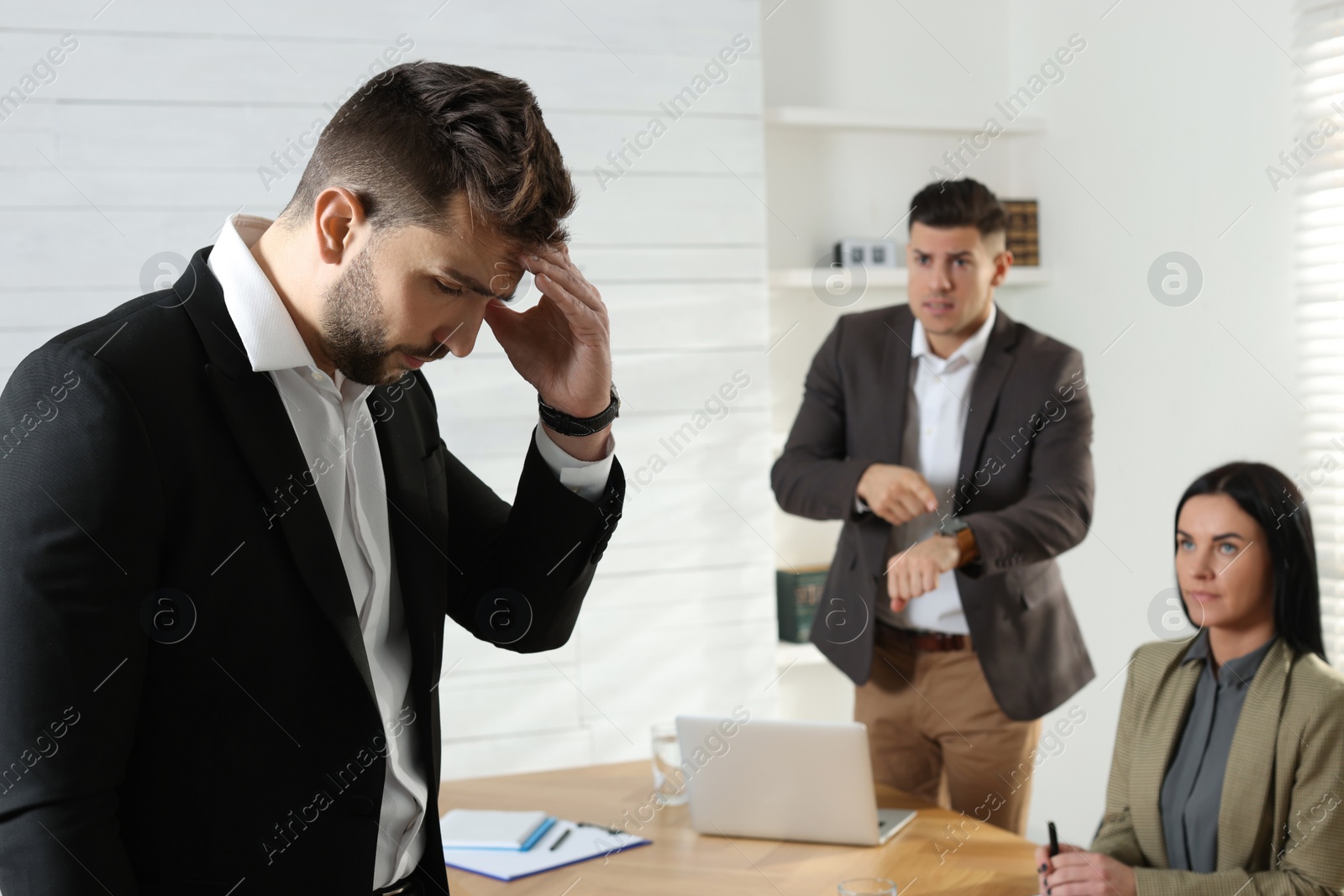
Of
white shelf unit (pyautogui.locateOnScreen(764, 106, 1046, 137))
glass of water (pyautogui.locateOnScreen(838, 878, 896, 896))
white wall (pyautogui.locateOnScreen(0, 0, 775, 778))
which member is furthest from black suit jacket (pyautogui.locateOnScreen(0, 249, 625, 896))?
white shelf unit (pyautogui.locateOnScreen(764, 106, 1046, 137))

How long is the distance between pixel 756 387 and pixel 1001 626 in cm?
134

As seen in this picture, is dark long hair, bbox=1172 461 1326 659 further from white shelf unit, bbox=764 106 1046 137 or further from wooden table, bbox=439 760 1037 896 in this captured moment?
white shelf unit, bbox=764 106 1046 137

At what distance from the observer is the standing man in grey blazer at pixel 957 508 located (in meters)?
2.62

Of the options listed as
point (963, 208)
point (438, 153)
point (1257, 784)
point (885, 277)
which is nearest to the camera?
point (438, 153)

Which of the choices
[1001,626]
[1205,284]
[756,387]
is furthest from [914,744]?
[1205,284]

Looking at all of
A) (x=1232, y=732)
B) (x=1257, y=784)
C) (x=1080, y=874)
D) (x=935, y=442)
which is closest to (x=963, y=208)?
(x=935, y=442)

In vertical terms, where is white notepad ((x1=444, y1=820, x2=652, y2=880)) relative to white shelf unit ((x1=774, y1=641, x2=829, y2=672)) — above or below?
below

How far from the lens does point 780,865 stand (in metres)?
1.87

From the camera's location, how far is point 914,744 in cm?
276

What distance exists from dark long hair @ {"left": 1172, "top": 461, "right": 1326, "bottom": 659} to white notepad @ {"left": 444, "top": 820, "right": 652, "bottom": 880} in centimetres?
119

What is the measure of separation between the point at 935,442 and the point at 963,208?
1.91 ft

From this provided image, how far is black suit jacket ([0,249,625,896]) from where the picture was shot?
942 mm

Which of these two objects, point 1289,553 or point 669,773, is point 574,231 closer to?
point 669,773

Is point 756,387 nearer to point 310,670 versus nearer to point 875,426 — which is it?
point 875,426
